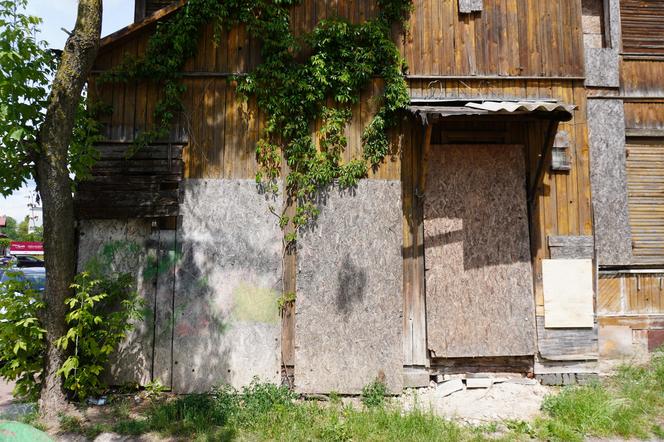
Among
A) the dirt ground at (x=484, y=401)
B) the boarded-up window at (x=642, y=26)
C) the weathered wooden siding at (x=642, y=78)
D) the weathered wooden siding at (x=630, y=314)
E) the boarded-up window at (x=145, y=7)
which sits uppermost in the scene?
the boarded-up window at (x=145, y=7)

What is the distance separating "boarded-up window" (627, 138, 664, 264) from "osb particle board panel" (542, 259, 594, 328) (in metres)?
1.13

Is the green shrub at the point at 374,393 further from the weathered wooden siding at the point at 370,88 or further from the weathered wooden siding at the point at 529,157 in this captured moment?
the weathered wooden siding at the point at 370,88

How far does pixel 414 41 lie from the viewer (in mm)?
6422

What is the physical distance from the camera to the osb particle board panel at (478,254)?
6.01 metres

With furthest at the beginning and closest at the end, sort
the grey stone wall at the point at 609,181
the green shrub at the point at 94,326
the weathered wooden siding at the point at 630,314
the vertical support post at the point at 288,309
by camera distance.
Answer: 1. the grey stone wall at the point at 609,181
2. the weathered wooden siding at the point at 630,314
3. the vertical support post at the point at 288,309
4. the green shrub at the point at 94,326

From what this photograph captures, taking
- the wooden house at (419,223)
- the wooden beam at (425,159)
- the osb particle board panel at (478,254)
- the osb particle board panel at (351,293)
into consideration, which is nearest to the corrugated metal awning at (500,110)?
the wooden house at (419,223)

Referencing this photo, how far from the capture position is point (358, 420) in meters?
4.94

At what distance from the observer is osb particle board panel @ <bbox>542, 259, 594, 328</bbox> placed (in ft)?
20.2

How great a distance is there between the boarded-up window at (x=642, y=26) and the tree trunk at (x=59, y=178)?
8130mm

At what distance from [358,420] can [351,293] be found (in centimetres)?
168

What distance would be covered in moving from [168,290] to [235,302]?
3.21 feet

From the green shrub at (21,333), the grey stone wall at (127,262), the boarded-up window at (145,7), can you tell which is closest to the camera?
the green shrub at (21,333)

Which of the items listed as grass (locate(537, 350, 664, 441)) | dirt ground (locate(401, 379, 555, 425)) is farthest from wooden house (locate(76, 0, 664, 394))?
grass (locate(537, 350, 664, 441))

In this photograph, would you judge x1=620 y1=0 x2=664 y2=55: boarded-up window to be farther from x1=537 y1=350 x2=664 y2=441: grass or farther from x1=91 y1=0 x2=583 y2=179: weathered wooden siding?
x1=537 y1=350 x2=664 y2=441: grass
